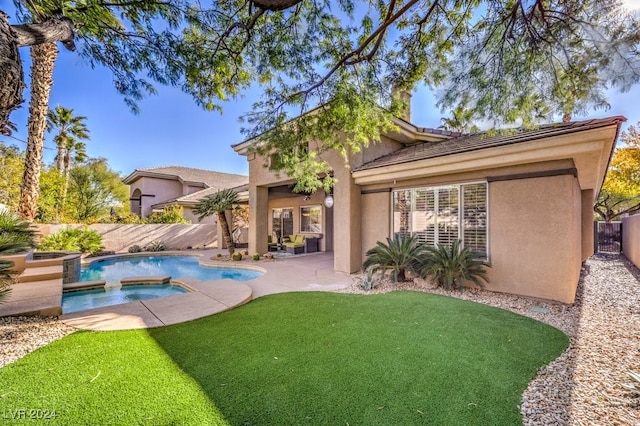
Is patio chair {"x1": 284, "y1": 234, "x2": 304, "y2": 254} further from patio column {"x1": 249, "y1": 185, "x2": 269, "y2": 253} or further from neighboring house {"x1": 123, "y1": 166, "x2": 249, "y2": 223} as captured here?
neighboring house {"x1": 123, "y1": 166, "x2": 249, "y2": 223}

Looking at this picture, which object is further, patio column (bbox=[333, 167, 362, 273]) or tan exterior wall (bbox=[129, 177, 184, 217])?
tan exterior wall (bbox=[129, 177, 184, 217])

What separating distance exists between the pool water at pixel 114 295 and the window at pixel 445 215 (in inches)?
337

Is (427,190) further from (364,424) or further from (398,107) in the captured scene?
(364,424)

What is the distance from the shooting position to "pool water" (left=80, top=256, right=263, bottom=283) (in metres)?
13.1

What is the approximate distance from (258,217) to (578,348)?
14.2 m

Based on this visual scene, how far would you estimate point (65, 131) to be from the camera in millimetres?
24547

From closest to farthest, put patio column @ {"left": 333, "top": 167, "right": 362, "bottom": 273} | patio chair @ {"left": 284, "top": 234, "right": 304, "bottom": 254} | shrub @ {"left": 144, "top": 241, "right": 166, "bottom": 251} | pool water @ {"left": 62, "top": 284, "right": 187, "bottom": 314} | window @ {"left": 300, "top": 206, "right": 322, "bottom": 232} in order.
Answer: pool water @ {"left": 62, "top": 284, "right": 187, "bottom": 314}, patio column @ {"left": 333, "top": 167, "right": 362, "bottom": 273}, patio chair @ {"left": 284, "top": 234, "right": 304, "bottom": 254}, window @ {"left": 300, "top": 206, "right": 322, "bottom": 232}, shrub @ {"left": 144, "top": 241, "right": 166, "bottom": 251}

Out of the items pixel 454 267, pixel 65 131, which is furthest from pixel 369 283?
pixel 65 131

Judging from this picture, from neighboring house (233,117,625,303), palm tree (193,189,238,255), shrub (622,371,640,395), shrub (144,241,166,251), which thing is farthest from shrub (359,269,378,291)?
shrub (144,241,166,251)

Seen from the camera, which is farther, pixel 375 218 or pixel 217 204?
pixel 217 204

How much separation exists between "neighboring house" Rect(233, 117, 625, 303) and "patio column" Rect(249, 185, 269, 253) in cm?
592

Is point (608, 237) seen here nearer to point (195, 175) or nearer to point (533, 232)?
point (533, 232)

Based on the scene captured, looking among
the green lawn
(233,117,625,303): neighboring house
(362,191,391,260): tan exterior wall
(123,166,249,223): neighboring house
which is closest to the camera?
the green lawn

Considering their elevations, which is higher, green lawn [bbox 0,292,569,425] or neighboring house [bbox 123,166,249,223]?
neighboring house [bbox 123,166,249,223]
